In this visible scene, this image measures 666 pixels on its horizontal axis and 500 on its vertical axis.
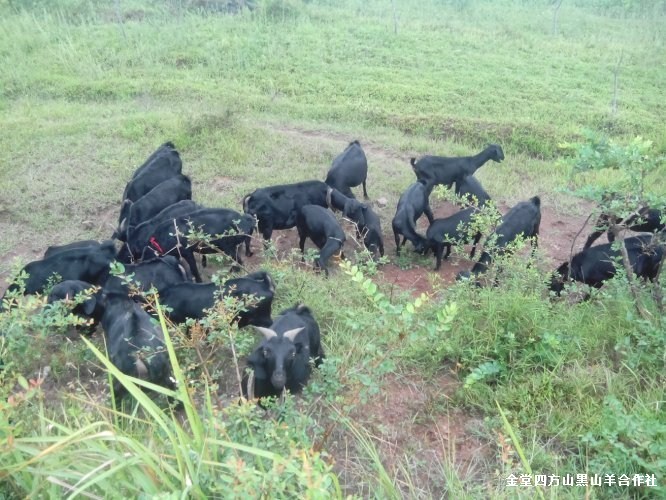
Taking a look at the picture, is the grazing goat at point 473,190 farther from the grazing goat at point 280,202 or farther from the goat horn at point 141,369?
the goat horn at point 141,369

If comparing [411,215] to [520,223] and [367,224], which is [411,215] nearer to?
[367,224]

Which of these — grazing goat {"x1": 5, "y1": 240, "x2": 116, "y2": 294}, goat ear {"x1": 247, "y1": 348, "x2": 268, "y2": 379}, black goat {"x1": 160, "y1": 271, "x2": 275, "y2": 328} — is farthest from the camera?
grazing goat {"x1": 5, "y1": 240, "x2": 116, "y2": 294}

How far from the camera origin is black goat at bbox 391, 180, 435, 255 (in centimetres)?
706

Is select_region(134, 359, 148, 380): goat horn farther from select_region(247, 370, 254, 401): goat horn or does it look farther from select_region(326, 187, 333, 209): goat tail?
select_region(326, 187, 333, 209): goat tail

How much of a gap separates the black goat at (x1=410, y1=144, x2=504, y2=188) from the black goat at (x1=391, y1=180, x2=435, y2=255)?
1.43 feet

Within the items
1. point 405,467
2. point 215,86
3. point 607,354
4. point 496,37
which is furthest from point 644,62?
point 405,467

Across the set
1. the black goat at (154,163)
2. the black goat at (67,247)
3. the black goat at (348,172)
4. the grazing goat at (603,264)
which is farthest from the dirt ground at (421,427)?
the black goat at (348,172)

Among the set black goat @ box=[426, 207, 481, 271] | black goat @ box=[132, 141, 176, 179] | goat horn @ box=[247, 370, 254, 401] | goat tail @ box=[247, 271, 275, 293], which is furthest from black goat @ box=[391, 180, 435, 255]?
goat horn @ box=[247, 370, 254, 401]

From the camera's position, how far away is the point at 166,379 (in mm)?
4418

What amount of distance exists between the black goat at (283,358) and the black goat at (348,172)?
3.45m

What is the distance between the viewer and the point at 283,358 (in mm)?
4016

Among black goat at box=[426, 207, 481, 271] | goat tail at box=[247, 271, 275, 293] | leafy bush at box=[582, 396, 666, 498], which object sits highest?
leafy bush at box=[582, 396, 666, 498]

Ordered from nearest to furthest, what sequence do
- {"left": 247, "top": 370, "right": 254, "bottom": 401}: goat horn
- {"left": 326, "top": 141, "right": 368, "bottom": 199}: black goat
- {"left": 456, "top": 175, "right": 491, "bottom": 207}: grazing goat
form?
{"left": 247, "top": 370, "right": 254, "bottom": 401}: goat horn, {"left": 456, "top": 175, "right": 491, "bottom": 207}: grazing goat, {"left": 326, "top": 141, "right": 368, "bottom": 199}: black goat

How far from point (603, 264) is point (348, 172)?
3300mm
